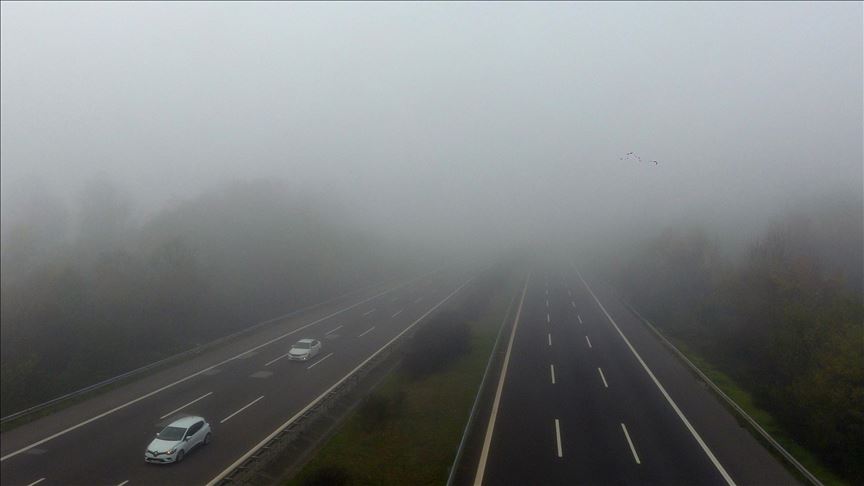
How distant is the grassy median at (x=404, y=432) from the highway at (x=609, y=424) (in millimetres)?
1607

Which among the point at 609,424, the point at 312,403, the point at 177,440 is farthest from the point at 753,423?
the point at 177,440

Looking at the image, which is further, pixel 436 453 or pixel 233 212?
pixel 233 212

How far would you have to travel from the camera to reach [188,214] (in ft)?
189

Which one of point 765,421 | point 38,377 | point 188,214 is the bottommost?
point 765,421

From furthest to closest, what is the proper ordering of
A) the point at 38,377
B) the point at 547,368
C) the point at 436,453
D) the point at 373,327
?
the point at 373,327
the point at 547,368
the point at 38,377
the point at 436,453

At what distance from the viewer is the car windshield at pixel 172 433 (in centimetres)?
1716

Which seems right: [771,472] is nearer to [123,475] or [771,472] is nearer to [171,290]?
[123,475]

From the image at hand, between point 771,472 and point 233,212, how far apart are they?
5877 centimetres

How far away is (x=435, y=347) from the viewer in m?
30.6

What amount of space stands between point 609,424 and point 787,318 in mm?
12297

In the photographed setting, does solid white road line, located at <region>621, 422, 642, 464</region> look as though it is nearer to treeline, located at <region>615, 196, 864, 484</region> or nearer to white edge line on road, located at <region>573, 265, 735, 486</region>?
white edge line on road, located at <region>573, 265, 735, 486</region>

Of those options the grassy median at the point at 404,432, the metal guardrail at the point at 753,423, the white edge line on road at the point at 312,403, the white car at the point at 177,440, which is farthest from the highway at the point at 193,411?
the metal guardrail at the point at 753,423

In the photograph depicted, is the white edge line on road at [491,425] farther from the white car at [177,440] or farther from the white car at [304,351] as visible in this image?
the white car at [304,351]

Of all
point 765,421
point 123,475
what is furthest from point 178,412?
point 765,421
